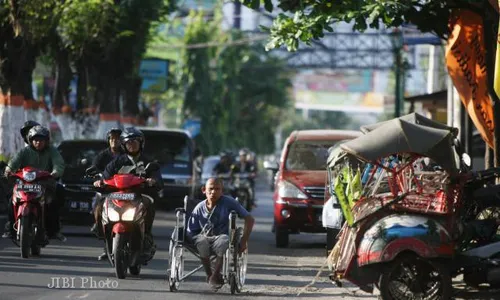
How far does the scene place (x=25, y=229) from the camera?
17.3m

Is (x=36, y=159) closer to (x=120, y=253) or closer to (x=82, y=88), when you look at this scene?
(x=120, y=253)

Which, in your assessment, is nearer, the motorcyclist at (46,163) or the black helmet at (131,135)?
the black helmet at (131,135)

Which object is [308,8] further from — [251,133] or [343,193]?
[251,133]

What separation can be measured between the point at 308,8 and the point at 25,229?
4888 millimetres

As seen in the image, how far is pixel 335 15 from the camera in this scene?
708 inches

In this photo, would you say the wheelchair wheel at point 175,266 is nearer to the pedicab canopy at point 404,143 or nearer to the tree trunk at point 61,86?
the pedicab canopy at point 404,143

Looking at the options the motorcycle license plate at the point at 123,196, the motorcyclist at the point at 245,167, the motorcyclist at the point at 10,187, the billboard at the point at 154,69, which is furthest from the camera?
the billboard at the point at 154,69

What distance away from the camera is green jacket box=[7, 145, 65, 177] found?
18.2 m

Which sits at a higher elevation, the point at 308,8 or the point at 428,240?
the point at 308,8

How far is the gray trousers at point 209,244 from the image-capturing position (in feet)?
46.1

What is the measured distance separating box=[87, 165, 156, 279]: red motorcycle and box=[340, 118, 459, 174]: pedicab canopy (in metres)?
3.44

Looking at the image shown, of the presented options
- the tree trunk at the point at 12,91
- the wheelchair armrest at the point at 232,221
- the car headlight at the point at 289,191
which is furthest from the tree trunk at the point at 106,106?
the wheelchair armrest at the point at 232,221

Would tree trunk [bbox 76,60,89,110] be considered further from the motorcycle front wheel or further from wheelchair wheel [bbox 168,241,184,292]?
wheelchair wheel [bbox 168,241,184,292]

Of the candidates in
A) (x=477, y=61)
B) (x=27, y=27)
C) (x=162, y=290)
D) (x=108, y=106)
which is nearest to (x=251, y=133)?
(x=108, y=106)
